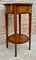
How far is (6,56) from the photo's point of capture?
180 centimetres

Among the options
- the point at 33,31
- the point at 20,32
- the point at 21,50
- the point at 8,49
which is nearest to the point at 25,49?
the point at 21,50

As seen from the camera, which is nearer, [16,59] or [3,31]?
[16,59]

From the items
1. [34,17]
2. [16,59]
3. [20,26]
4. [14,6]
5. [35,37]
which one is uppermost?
[14,6]

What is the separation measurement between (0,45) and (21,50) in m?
0.46

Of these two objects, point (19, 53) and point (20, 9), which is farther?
point (19, 53)

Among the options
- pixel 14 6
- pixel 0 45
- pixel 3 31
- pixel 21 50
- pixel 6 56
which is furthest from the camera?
pixel 3 31

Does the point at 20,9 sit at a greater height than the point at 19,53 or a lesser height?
greater

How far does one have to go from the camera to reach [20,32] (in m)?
2.35

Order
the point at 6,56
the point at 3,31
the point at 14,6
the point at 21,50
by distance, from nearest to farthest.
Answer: the point at 14,6 < the point at 6,56 < the point at 21,50 < the point at 3,31

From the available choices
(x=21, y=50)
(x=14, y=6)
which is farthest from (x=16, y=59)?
(x=14, y=6)

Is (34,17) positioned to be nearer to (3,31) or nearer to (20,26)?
(20,26)

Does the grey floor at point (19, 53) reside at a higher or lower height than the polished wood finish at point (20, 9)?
lower

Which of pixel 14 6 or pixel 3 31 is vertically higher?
pixel 14 6

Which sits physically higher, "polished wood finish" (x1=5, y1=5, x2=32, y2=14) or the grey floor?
"polished wood finish" (x1=5, y1=5, x2=32, y2=14)
